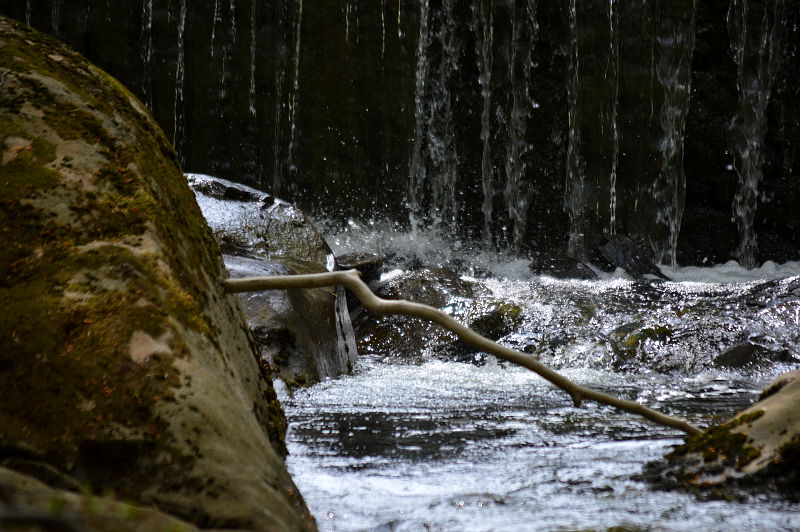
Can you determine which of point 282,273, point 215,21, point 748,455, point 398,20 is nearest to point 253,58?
point 215,21

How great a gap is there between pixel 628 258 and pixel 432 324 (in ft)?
15.4

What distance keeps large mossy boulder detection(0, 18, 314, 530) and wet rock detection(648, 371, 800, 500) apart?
1545 millimetres

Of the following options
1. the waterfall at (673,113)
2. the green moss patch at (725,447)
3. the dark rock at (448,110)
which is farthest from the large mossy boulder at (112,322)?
the waterfall at (673,113)

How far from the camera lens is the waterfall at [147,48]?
14320mm

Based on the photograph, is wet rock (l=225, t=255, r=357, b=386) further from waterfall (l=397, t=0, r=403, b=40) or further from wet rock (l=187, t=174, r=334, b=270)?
waterfall (l=397, t=0, r=403, b=40)

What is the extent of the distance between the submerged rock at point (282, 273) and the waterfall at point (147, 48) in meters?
6.71

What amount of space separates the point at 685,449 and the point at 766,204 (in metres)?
11.8

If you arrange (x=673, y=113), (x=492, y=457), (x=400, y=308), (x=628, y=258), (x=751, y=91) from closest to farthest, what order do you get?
(x=400, y=308)
(x=492, y=457)
(x=628, y=258)
(x=751, y=91)
(x=673, y=113)

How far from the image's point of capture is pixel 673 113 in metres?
13.9

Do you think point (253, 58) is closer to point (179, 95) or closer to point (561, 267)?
point (179, 95)

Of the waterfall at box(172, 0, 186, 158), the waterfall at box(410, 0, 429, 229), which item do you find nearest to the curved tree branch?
the waterfall at box(410, 0, 429, 229)

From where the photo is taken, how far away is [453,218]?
1438cm

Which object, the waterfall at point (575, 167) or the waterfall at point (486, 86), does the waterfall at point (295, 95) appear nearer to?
the waterfall at point (486, 86)

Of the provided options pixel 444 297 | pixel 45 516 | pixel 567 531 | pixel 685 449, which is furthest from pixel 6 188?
pixel 444 297
